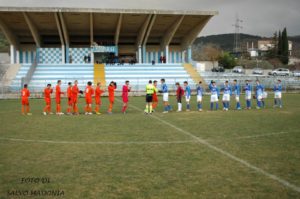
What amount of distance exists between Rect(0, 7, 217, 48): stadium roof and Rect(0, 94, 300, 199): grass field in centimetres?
3012

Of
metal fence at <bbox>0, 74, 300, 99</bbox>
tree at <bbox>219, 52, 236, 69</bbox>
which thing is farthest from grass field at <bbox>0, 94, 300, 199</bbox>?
tree at <bbox>219, 52, 236, 69</bbox>

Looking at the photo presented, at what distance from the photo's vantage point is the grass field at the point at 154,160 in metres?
5.93

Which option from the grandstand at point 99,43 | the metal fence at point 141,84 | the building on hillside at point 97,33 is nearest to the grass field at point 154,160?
the metal fence at point 141,84

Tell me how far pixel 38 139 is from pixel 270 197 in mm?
7709

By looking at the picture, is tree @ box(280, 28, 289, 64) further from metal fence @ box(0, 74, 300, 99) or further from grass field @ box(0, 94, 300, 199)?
grass field @ box(0, 94, 300, 199)

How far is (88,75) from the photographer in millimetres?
41344

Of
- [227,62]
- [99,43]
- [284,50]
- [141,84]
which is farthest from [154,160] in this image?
[284,50]

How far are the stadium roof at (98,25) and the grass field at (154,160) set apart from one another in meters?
30.1

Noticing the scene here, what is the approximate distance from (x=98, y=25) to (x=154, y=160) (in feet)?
133

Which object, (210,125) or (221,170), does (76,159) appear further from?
(210,125)

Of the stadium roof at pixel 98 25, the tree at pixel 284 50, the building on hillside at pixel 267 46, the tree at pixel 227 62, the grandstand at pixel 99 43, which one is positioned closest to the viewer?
the grandstand at pixel 99 43

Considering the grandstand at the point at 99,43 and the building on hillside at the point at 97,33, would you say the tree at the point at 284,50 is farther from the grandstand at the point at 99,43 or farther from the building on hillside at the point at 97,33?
the grandstand at the point at 99,43

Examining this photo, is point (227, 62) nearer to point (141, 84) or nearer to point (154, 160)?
point (141, 84)

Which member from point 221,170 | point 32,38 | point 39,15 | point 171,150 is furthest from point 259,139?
point 32,38
